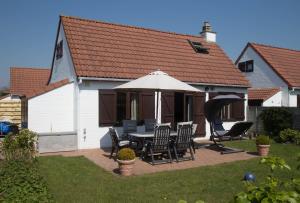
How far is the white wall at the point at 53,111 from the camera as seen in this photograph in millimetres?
12461

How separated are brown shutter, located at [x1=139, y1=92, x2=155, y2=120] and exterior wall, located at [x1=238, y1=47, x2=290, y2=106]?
40.1 feet

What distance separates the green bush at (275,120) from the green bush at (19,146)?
474 inches

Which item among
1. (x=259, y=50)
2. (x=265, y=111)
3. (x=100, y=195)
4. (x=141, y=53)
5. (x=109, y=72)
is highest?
(x=259, y=50)

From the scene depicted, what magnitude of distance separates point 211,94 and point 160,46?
3903 mm

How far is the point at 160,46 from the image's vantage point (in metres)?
17.2

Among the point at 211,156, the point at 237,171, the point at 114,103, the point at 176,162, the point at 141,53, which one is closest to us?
the point at 237,171

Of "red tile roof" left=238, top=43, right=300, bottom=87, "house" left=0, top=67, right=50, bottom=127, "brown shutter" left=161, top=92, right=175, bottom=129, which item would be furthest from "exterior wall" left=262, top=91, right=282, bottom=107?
"house" left=0, top=67, right=50, bottom=127

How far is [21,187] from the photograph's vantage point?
5.95m

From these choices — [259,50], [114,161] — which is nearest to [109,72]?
[114,161]

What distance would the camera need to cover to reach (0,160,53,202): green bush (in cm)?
552

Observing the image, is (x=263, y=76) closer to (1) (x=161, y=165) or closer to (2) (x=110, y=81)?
(2) (x=110, y=81)

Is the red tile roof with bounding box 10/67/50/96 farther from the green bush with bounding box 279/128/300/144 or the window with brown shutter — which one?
the green bush with bounding box 279/128/300/144

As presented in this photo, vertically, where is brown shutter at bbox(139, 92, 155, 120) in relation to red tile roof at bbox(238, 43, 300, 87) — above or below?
below

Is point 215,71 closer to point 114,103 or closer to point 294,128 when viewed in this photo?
point 294,128
